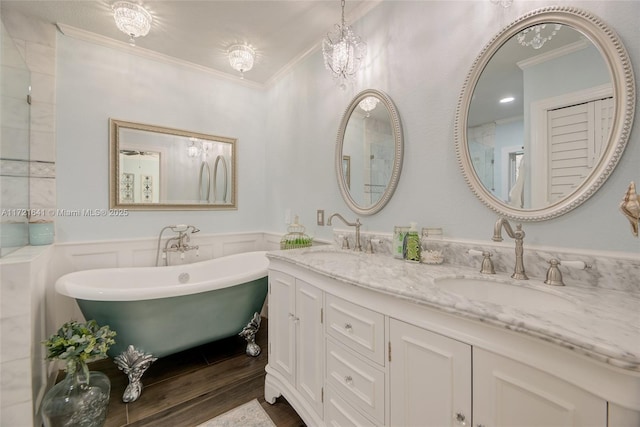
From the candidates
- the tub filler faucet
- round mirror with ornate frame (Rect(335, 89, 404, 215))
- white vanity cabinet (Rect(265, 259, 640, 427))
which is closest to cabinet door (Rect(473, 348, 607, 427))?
white vanity cabinet (Rect(265, 259, 640, 427))

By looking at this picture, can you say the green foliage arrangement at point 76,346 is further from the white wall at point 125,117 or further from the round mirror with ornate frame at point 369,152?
the round mirror with ornate frame at point 369,152

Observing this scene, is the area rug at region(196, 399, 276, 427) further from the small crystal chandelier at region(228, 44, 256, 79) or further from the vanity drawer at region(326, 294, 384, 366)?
the small crystal chandelier at region(228, 44, 256, 79)

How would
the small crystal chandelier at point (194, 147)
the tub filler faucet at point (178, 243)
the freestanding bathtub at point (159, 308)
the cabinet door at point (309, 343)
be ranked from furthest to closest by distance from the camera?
1. the small crystal chandelier at point (194, 147)
2. the tub filler faucet at point (178, 243)
3. the freestanding bathtub at point (159, 308)
4. the cabinet door at point (309, 343)

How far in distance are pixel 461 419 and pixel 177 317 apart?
69.5 inches

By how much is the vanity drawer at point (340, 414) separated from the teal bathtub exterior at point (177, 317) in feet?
3.62

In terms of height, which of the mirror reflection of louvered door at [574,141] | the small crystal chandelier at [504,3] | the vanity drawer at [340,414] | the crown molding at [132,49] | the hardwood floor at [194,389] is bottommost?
the hardwood floor at [194,389]

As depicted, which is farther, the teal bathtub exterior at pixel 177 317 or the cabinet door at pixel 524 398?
the teal bathtub exterior at pixel 177 317

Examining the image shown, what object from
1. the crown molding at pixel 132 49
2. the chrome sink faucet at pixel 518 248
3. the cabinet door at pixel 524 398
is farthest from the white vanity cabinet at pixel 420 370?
the crown molding at pixel 132 49

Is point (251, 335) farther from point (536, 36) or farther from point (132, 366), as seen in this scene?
point (536, 36)

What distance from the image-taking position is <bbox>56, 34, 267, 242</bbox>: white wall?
6.89 feet

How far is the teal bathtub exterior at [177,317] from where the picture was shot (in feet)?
5.42

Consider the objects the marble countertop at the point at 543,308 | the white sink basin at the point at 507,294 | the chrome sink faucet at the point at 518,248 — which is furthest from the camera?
the chrome sink faucet at the point at 518,248

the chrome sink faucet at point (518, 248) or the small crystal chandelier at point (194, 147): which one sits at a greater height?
the small crystal chandelier at point (194, 147)

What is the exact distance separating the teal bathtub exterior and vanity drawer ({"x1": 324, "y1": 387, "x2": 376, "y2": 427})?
110 cm
